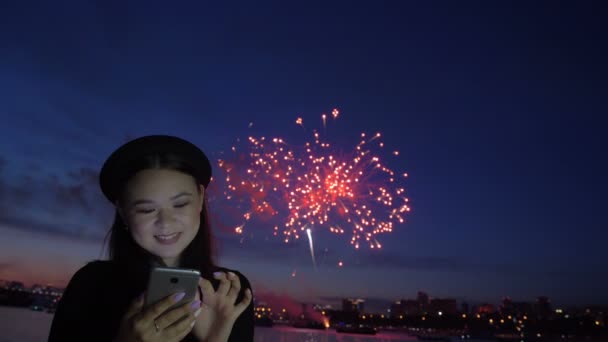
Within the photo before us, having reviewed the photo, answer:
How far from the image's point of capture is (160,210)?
2625mm

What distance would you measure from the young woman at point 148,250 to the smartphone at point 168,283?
0.30 metres

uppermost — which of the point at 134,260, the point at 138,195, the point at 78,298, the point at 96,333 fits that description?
the point at 138,195

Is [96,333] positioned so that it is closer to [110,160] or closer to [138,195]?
[138,195]

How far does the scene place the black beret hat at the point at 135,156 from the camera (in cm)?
262

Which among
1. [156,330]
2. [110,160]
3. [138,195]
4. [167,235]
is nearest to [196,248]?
[167,235]

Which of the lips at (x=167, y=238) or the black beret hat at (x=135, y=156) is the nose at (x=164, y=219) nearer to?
the lips at (x=167, y=238)

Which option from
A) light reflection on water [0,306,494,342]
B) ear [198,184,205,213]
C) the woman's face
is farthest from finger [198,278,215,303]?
light reflection on water [0,306,494,342]

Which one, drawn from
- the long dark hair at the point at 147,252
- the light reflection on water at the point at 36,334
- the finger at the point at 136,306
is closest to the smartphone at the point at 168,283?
the finger at the point at 136,306

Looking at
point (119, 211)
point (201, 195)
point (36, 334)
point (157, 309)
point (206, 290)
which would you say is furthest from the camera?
point (36, 334)

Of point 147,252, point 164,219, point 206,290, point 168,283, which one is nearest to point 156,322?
point 168,283

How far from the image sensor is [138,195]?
102 inches

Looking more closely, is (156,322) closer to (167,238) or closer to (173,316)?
(173,316)

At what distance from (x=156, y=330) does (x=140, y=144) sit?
Result: 3.61 ft

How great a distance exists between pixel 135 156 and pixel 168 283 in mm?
871
